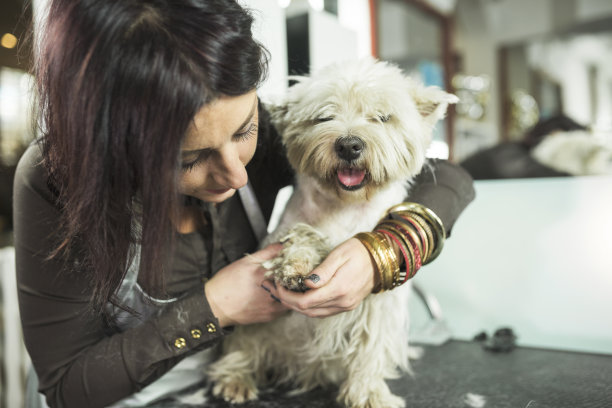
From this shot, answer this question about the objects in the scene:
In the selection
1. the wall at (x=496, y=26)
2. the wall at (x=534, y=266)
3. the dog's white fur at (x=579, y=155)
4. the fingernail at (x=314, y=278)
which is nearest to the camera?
the fingernail at (x=314, y=278)

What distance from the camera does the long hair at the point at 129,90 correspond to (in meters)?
0.58

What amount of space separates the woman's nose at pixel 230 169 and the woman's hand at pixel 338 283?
0.19 metres

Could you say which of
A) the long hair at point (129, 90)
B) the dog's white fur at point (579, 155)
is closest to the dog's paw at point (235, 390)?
the long hair at point (129, 90)

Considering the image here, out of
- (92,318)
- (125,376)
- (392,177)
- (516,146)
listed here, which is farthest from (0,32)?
(516,146)

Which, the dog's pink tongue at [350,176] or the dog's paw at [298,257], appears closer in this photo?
the dog's paw at [298,257]

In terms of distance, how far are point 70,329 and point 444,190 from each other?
0.77 metres

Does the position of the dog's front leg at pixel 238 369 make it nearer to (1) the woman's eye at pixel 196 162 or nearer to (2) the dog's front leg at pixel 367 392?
(2) the dog's front leg at pixel 367 392

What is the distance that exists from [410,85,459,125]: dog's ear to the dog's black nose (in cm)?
Answer: 20

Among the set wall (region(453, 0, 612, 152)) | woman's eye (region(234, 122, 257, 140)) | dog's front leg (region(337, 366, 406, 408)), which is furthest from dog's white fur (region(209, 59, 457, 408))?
wall (region(453, 0, 612, 152))

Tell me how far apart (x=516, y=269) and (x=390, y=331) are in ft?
1.91

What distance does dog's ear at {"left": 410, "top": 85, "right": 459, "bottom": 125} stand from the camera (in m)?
0.91

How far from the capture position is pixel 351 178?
2.72 ft

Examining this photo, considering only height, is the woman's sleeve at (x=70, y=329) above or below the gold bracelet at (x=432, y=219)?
below

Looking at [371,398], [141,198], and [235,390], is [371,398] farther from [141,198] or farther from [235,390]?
[141,198]
